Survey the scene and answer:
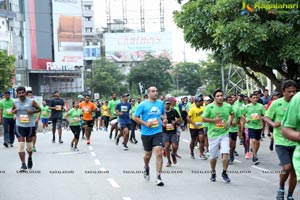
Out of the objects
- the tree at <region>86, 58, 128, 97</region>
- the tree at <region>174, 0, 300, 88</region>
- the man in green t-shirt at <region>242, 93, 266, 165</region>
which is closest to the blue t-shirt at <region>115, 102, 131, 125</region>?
the tree at <region>174, 0, 300, 88</region>

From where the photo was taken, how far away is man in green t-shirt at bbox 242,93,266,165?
13.1m

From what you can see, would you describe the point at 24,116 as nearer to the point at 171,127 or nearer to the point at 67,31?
the point at 171,127

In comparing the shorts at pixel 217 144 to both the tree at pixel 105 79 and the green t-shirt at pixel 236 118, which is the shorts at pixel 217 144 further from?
the tree at pixel 105 79

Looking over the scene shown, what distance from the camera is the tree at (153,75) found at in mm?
83375

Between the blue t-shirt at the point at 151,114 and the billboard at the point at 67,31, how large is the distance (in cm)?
6393

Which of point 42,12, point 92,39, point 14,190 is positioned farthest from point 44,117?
point 92,39

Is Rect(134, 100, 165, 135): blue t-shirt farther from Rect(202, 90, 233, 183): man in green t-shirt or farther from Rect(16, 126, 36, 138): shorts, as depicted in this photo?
Rect(16, 126, 36, 138): shorts

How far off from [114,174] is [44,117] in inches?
610

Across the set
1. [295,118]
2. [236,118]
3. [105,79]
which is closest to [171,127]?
[236,118]

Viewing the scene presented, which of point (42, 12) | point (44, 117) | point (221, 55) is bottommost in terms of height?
point (44, 117)

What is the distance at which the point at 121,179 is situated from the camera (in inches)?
426

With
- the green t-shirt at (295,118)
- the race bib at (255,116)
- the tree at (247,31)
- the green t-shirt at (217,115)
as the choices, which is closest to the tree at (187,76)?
the tree at (247,31)

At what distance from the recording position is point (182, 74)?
9656 centimetres

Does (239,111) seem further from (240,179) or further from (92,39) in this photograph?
(92,39)
